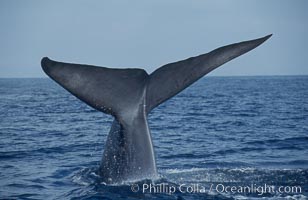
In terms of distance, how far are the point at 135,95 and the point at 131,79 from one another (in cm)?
23

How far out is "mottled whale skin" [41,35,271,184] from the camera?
611 cm

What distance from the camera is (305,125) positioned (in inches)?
719

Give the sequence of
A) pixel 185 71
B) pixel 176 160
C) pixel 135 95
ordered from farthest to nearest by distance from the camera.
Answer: pixel 176 160 → pixel 135 95 → pixel 185 71

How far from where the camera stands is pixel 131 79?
645 cm

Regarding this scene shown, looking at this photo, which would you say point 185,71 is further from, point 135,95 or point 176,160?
point 176,160

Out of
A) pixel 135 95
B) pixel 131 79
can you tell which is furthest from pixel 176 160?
pixel 131 79

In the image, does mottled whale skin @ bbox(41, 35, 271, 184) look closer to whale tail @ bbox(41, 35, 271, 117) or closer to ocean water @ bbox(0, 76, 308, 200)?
whale tail @ bbox(41, 35, 271, 117)

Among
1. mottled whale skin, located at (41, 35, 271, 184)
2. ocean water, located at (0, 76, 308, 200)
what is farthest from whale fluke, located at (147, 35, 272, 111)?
ocean water, located at (0, 76, 308, 200)

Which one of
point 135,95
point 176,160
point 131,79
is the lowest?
point 176,160

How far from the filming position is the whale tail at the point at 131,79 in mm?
5914

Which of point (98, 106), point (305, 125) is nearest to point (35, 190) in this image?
point (98, 106)

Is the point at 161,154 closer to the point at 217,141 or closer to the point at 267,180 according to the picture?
the point at 217,141

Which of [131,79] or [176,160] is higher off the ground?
[131,79]

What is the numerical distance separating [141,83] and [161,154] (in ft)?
17.3
